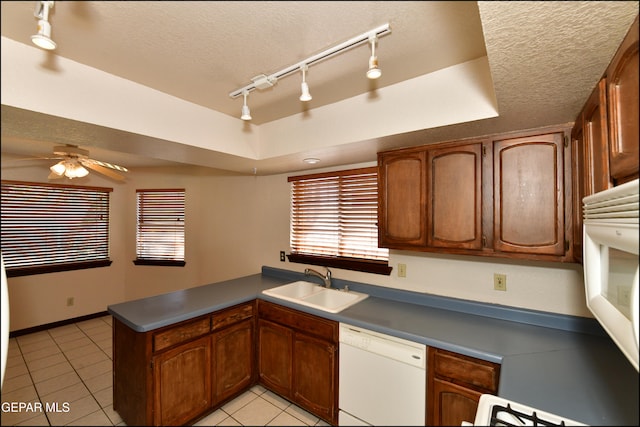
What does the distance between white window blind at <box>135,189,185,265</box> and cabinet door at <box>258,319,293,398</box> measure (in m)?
1.10

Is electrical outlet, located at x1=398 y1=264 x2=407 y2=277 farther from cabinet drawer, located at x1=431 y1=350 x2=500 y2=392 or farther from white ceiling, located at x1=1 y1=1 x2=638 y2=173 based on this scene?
white ceiling, located at x1=1 y1=1 x2=638 y2=173

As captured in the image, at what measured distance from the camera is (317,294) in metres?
2.08

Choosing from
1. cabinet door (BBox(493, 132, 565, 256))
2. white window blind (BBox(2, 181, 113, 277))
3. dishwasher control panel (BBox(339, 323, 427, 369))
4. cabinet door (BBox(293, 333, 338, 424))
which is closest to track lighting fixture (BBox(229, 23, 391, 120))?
white window blind (BBox(2, 181, 113, 277))

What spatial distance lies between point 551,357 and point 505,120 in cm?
101

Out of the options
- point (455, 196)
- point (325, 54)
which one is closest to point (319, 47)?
point (325, 54)

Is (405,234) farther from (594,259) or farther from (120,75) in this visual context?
(120,75)

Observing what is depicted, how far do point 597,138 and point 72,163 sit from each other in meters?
1.52

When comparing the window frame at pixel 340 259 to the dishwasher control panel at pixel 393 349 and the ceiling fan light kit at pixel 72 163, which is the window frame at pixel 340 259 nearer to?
the dishwasher control panel at pixel 393 349

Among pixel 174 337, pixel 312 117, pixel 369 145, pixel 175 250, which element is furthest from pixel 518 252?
pixel 174 337

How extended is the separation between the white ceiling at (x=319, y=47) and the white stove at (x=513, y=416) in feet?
3.27

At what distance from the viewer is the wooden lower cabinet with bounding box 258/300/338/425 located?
5.07 ft

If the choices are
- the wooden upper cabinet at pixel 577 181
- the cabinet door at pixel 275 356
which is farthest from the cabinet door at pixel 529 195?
the cabinet door at pixel 275 356

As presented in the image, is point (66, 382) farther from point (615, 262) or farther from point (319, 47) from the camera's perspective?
point (615, 262)

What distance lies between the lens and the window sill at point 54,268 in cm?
53
